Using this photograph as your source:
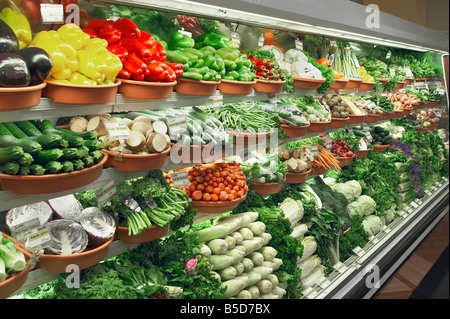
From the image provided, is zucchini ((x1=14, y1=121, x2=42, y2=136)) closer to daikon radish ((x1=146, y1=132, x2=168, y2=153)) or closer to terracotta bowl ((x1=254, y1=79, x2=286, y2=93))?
daikon radish ((x1=146, y1=132, x2=168, y2=153))

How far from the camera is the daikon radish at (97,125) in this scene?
7.66 ft

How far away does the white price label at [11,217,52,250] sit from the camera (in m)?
1.94

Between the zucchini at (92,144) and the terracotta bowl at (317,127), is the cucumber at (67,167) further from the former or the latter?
the terracotta bowl at (317,127)

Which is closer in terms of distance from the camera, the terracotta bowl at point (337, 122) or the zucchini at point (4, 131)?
the zucchini at point (4, 131)

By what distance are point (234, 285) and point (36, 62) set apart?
199cm

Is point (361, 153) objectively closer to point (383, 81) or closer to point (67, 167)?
A: point (383, 81)

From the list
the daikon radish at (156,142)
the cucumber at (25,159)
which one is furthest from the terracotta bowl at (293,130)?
the cucumber at (25,159)

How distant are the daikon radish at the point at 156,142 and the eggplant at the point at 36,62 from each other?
72 centimetres

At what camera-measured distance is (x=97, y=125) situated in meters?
2.34

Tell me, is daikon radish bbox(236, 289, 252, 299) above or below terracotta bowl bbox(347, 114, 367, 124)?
below

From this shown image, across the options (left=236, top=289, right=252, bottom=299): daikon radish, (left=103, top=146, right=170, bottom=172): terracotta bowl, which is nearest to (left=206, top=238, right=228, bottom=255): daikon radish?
(left=236, top=289, right=252, bottom=299): daikon radish

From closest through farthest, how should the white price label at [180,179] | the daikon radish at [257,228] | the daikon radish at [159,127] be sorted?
the daikon radish at [159,127] → the white price label at [180,179] → the daikon radish at [257,228]

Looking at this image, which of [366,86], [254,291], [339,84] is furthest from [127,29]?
[366,86]

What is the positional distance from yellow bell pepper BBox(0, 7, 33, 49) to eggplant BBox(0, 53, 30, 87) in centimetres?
26
